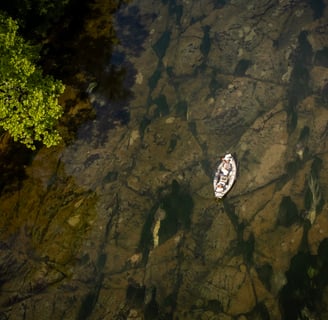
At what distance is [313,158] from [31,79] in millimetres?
14363

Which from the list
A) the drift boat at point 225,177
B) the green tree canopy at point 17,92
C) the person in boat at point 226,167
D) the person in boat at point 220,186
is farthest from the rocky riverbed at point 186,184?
the green tree canopy at point 17,92

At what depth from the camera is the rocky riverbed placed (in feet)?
60.3

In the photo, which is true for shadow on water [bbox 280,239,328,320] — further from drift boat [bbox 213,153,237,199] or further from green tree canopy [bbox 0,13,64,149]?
green tree canopy [bbox 0,13,64,149]

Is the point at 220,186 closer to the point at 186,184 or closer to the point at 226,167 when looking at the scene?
the point at 226,167

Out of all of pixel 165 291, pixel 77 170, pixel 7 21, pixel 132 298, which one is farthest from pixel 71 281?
pixel 7 21

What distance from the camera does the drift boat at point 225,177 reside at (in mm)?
20234

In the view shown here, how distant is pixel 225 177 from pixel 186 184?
6.86 feet

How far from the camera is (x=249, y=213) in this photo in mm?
19641

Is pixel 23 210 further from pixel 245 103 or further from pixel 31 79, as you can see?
pixel 245 103

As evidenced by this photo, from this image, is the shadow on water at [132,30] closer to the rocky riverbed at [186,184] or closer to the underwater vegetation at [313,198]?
the rocky riverbed at [186,184]

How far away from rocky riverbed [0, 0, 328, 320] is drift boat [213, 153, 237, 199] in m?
0.40

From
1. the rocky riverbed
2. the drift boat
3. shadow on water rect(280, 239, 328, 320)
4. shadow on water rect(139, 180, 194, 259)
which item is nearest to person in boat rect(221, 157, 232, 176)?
the drift boat

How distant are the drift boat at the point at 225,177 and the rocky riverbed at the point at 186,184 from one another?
404mm

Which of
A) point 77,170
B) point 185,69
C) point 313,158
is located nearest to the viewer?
point 313,158
